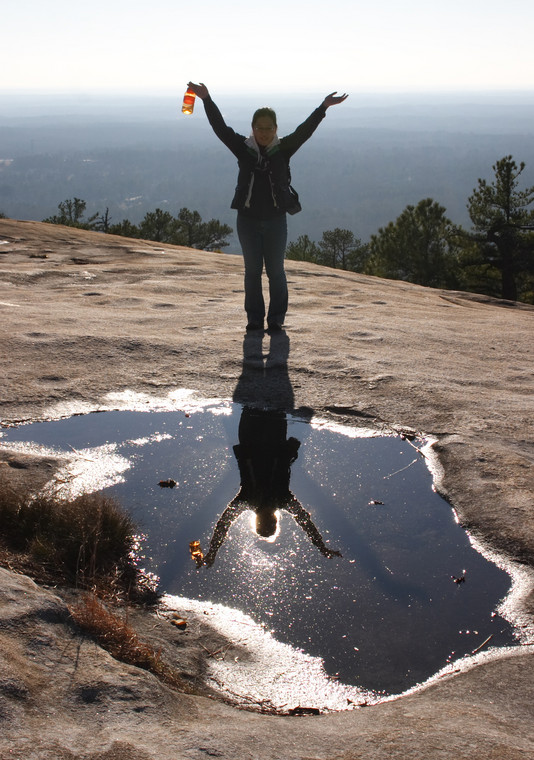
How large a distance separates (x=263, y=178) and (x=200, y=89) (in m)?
1.08

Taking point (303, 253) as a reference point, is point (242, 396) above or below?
below

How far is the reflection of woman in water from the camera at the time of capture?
3.60m

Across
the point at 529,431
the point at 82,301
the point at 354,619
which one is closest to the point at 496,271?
the point at 82,301

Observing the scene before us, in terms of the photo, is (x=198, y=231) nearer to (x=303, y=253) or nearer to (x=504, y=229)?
(x=303, y=253)

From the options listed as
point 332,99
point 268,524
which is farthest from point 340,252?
point 268,524

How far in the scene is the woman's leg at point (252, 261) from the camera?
680 centimetres

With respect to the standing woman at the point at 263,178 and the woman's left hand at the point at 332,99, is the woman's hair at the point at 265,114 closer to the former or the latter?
the standing woman at the point at 263,178

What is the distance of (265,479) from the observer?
421cm

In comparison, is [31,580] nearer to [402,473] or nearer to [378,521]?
[378,521]

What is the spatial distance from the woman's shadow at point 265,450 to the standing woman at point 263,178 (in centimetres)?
112

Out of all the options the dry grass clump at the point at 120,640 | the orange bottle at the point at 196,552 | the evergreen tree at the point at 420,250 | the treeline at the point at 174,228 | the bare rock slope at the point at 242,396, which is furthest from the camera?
the treeline at the point at 174,228

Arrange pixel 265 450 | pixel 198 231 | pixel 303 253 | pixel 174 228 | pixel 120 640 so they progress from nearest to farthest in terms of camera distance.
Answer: pixel 120 640
pixel 265 450
pixel 303 253
pixel 174 228
pixel 198 231

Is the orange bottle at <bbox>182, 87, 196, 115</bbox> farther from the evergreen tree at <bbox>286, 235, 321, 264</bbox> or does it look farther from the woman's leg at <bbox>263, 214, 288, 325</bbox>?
the evergreen tree at <bbox>286, 235, 321, 264</bbox>

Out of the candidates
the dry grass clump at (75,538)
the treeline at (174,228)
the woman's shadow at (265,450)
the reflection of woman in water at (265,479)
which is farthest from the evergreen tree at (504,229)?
the dry grass clump at (75,538)
